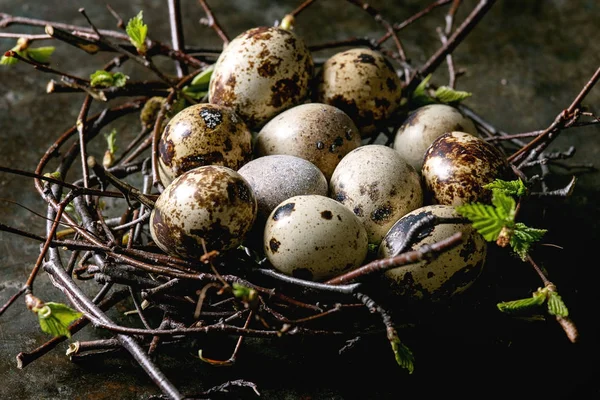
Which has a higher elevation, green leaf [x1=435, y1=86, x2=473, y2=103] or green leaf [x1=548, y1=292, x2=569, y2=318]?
green leaf [x1=435, y1=86, x2=473, y2=103]

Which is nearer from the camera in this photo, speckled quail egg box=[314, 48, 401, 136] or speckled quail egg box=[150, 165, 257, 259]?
speckled quail egg box=[150, 165, 257, 259]

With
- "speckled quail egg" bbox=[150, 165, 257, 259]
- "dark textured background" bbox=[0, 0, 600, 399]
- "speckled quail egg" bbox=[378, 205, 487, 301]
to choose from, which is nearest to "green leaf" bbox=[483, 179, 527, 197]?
"speckled quail egg" bbox=[378, 205, 487, 301]

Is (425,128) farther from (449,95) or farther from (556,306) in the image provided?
(556,306)

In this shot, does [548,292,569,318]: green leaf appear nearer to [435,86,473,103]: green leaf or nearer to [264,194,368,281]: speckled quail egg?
[264,194,368,281]: speckled quail egg

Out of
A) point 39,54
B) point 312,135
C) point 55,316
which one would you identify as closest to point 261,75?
point 312,135

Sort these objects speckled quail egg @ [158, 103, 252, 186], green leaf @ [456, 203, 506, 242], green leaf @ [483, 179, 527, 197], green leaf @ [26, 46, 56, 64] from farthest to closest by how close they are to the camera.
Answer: green leaf @ [26, 46, 56, 64], speckled quail egg @ [158, 103, 252, 186], green leaf @ [483, 179, 527, 197], green leaf @ [456, 203, 506, 242]
